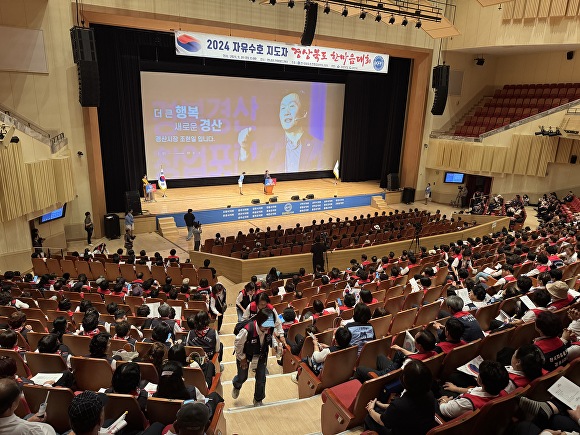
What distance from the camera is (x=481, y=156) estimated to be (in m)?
20.6

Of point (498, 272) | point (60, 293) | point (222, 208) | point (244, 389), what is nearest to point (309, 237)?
point (222, 208)

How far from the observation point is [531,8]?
18344 mm

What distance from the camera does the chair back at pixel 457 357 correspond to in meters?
3.57

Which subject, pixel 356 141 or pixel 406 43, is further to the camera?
pixel 356 141

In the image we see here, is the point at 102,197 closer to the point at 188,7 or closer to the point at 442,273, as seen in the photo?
the point at 188,7

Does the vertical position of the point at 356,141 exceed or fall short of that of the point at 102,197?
it exceeds it

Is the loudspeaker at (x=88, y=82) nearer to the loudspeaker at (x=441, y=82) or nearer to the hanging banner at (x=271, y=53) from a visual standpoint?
the hanging banner at (x=271, y=53)

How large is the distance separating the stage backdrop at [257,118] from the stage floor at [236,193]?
694mm

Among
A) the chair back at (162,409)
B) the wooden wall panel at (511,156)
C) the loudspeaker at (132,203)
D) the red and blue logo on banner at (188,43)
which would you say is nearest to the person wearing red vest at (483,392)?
the chair back at (162,409)

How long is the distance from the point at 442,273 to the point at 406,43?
1494 cm

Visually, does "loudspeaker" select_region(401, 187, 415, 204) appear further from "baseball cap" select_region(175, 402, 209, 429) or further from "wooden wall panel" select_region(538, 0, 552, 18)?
"baseball cap" select_region(175, 402, 209, 429)

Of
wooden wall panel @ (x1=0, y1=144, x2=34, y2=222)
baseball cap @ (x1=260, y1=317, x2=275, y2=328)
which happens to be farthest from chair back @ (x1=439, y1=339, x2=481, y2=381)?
wooden wall panel @ (x1=0, y1=144, x2=34, y2=222)

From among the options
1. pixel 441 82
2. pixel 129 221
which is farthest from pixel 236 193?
pixel 441 82

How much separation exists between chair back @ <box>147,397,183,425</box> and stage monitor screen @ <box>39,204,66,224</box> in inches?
505
